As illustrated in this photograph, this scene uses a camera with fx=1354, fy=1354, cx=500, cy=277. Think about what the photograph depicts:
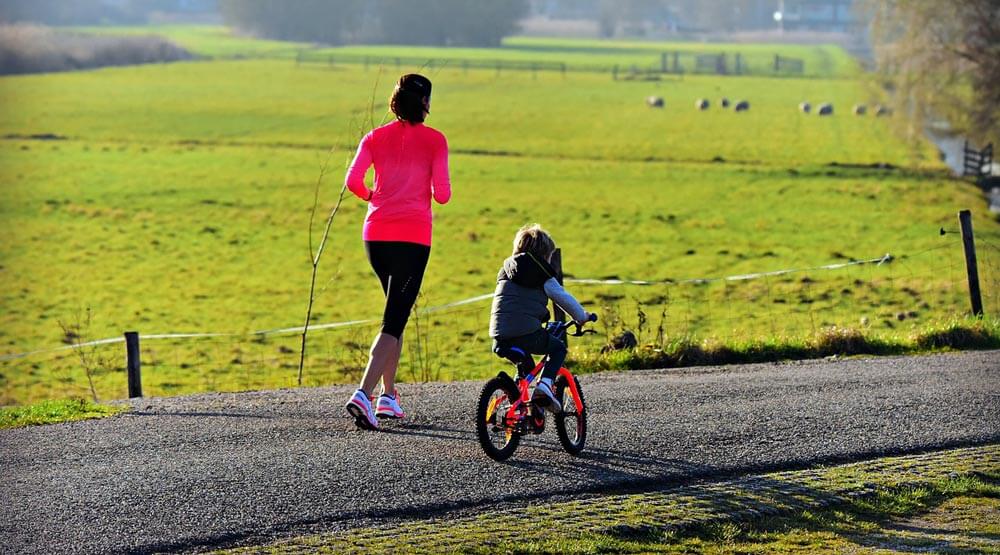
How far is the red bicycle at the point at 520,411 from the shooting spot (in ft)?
26.4

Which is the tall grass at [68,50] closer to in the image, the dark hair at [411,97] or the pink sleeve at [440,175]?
the dark hair at [411,97]

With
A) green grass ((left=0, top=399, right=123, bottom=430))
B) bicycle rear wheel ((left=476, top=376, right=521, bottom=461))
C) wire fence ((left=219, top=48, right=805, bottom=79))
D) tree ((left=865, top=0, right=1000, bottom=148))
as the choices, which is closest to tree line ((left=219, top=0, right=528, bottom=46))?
wire fence ((left=219, top=48, right=805, bottom=79))

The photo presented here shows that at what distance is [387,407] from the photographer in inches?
353

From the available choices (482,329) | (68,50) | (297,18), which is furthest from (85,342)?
(297,18)

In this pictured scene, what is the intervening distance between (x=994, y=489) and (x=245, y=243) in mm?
29655

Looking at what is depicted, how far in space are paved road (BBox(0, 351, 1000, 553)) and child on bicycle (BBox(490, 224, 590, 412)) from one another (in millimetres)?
589

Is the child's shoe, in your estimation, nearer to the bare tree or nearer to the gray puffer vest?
the gray puffer vest

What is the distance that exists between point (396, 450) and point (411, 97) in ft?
7.20

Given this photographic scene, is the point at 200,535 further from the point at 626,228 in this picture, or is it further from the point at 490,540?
the point at 626,228

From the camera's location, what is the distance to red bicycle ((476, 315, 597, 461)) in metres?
8.05

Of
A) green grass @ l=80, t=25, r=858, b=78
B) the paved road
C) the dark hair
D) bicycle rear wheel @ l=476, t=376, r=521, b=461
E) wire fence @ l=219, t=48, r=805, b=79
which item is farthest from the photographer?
green grass @ l=80, t=25, r=858, b=78

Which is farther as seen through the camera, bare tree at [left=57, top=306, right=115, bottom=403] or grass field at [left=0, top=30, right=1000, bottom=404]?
grass field at [left=0, top=30, right=1000, bottom=404]

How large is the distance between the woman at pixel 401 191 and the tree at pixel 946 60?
39775 mm

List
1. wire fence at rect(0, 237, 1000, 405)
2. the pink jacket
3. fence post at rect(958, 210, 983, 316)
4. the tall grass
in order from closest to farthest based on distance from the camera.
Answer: the tall grass
the pink jacket
fence post at rect(958, 210, 983, 316)
wire fence at rect(0, 237, 1000, 405)
